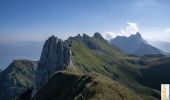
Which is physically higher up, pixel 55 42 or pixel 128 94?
pixel 55 42

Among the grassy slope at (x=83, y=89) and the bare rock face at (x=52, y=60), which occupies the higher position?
the bare rock face at (x=52, y=60)

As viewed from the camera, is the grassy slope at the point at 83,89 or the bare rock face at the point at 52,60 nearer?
the grassy slope at the point at 83,89

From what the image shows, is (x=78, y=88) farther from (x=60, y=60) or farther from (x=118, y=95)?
(x=60, y=60)

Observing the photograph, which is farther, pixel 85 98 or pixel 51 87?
pixel 51 87

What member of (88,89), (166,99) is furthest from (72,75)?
(166,99)
